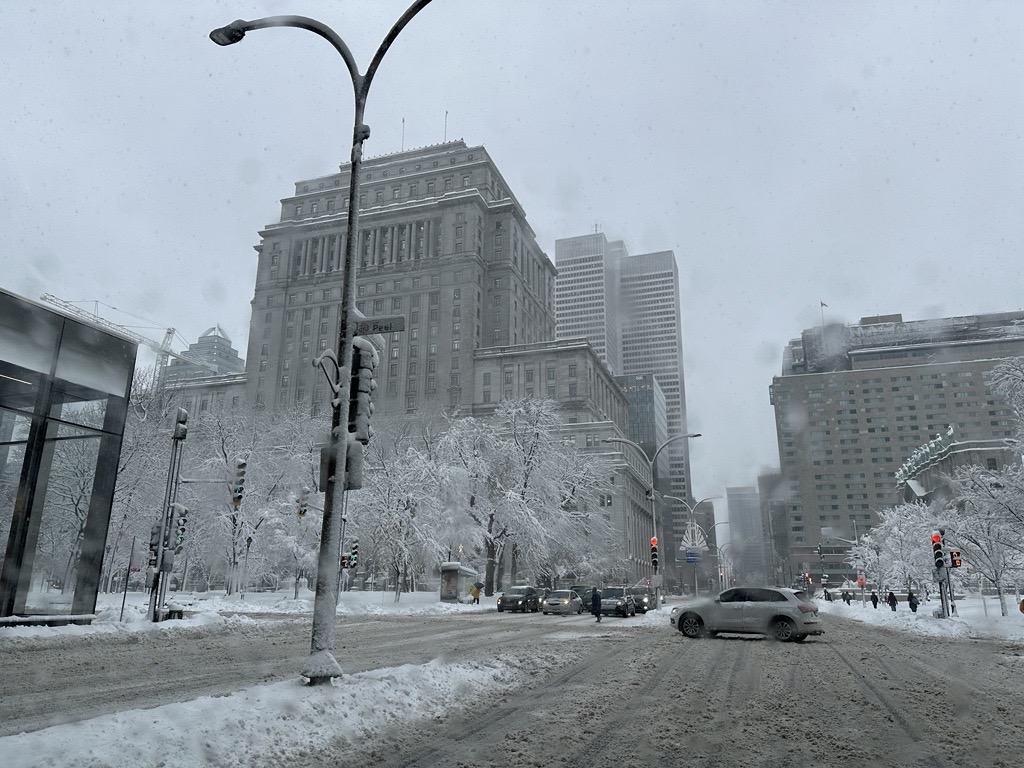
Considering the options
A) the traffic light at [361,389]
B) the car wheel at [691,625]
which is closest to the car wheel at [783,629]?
the car wheel at [691,625]

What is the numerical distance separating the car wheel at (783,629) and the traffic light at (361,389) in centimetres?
1471

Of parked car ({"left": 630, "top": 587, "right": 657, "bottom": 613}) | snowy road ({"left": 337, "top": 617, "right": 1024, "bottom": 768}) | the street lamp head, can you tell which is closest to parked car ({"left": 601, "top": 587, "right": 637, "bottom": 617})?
parked car ({"left": 630, "top": 587, "right": 657, "bottom": 613})

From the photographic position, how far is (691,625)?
70.4ft

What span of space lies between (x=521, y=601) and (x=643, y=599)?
29.3ft

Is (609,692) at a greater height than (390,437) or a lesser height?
lesser

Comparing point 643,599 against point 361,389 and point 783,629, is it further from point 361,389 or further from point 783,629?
point 361,389

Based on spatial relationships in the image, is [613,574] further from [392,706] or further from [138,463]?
[392,706]

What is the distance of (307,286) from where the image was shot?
132750 millimetres

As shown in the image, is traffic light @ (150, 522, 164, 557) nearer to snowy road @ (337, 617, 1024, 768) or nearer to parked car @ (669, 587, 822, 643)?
snowy road @ (337, 617, 1024, 768)

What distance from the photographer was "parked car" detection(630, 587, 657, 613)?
150 ft

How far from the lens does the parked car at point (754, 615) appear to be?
64.6ft

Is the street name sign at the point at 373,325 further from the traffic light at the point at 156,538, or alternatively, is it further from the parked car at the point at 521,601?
the parked car at the point at 521,601

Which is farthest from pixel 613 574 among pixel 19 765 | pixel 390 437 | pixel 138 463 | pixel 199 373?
pixel 199 373

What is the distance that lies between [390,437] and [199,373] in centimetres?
11803
